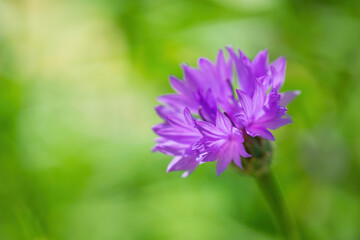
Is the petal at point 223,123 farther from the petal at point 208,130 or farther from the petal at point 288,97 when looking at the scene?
the petal at point 288,97

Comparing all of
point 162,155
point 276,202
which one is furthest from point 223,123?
point 162,155

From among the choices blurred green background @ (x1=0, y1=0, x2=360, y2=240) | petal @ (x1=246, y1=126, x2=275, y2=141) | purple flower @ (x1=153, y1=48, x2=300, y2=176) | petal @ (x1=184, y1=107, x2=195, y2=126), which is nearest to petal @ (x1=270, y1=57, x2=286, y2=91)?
purple flower @ (x1=153, y1=48, x2=300, y2=176)

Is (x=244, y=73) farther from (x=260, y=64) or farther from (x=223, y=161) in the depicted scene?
(x=223, y=161)

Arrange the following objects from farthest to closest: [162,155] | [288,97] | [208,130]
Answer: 1. [162,155]
2. [288,97]
3. [208,130]

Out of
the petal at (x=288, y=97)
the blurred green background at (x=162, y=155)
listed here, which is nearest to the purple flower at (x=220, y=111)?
the petal at (x=288, y=97)

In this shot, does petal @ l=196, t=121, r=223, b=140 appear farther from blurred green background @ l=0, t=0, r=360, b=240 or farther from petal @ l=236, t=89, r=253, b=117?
blurred green background @ l=0, t=0, r=360, b=240

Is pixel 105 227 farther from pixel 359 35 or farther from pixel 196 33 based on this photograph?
pixel 359 35

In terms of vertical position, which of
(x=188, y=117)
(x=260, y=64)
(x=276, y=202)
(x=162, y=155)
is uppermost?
(x=162, y=155)
